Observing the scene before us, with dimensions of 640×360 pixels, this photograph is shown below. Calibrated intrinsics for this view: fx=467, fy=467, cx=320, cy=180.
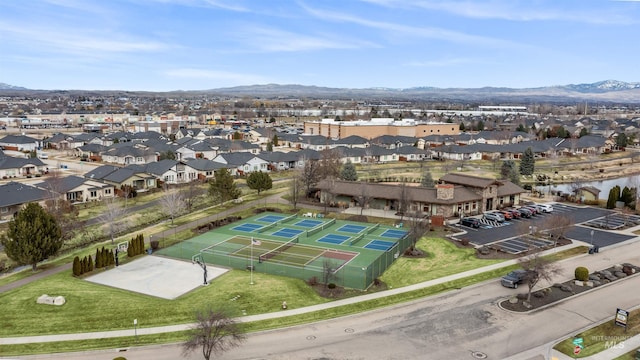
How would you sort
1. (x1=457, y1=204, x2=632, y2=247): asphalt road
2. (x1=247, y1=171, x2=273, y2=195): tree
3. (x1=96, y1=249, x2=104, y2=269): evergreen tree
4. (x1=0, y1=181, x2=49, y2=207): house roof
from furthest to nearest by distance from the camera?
(x1=247, y1=171, x2=273, y2=195): tree, (x1=0, y1=181, x2=49, y2=207): house roof, (x1=457, y1=204, x2=632, y2=247): asphalt road, (x1=96, y1=249, x2=104, y2=269): evergreen tree

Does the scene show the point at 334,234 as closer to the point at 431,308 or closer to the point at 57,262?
the point at 431,308

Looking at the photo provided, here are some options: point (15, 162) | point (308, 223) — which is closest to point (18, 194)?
point (15, 162)

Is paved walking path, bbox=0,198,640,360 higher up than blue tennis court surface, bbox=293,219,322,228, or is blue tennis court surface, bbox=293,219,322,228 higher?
paved walking path, bbox=0,198,640,360

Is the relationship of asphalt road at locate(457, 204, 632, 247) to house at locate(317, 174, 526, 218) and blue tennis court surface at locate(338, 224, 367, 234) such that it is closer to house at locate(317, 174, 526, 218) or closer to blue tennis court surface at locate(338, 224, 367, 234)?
house at locate(317, 174, 526, 218)

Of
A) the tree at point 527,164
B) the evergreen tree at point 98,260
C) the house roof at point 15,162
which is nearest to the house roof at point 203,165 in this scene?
the house roof at point 15,162

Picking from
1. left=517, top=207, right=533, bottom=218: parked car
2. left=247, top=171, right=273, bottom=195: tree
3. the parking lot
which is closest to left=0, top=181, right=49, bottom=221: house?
left=247, top=171, right=273, bottom=195: tree

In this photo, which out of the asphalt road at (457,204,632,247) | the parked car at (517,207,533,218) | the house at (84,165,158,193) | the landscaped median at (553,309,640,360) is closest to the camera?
the landscaped median at (553,309,640,360)
